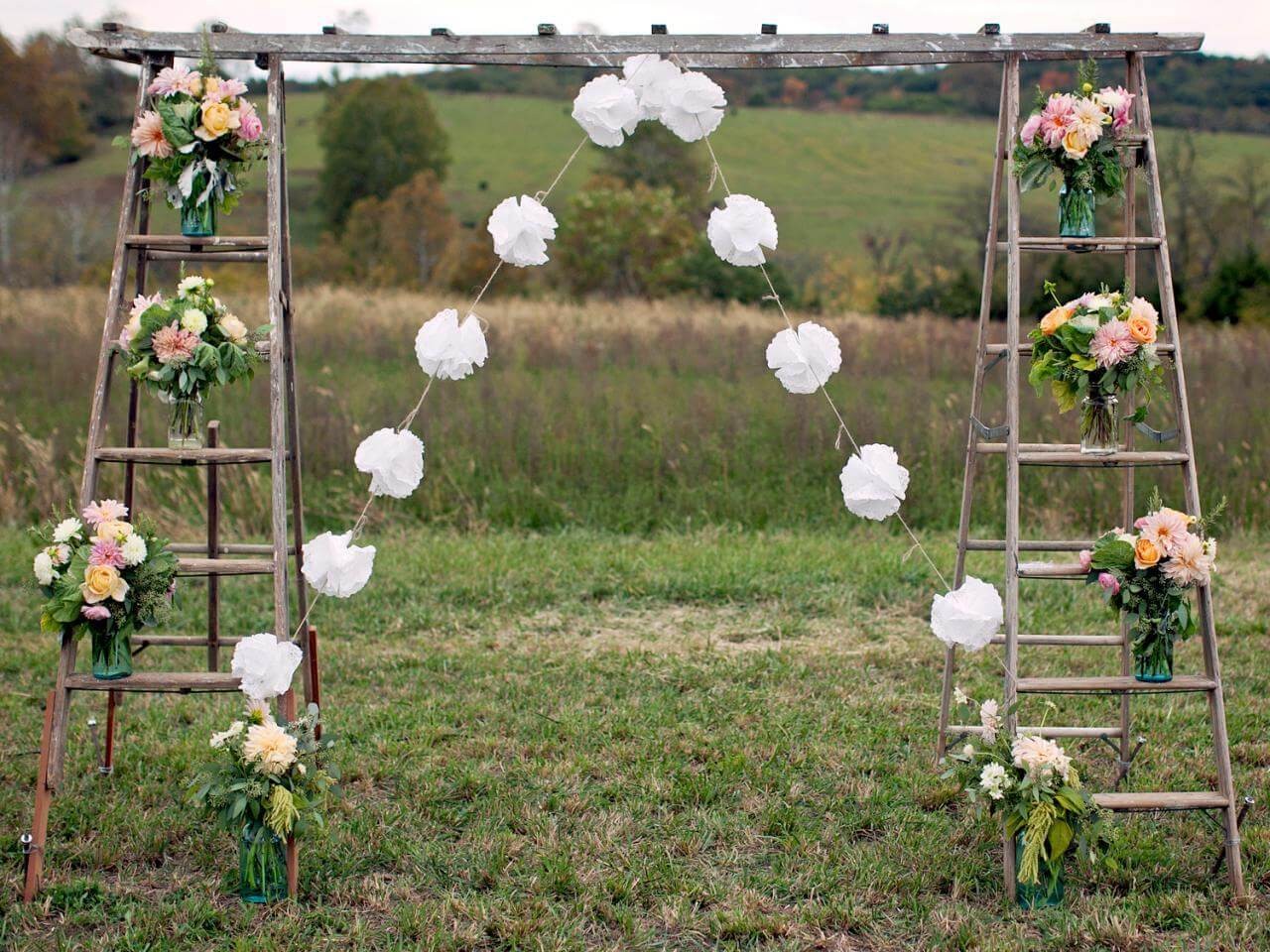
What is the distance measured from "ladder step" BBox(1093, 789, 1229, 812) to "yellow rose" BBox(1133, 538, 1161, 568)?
2.15ft

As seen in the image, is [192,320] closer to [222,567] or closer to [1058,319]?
[222,567]

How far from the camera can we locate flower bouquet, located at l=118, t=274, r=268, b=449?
11.3ft

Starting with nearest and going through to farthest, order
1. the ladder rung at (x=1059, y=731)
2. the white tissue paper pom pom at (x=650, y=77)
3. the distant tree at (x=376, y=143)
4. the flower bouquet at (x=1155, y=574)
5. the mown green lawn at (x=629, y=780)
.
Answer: the mown green lawn at (x=629, y=780)
the flower bouquet at (x=1155, y=574)
the white tissue paper pom pom at (x=650, y=77)
the ladder rung at (x=1059, y=731)
the distant tree at (x=376, y=143)

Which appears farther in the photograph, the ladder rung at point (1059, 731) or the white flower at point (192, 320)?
the ladder rung at point (1059, 731)

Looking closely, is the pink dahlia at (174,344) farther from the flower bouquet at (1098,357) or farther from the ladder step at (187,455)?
the flower bouquet at (1098,357)

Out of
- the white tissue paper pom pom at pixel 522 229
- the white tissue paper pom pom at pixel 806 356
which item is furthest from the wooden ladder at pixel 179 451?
the white tissue paper pom pom at pixel 806 356

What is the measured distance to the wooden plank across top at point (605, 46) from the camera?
3.52 metres

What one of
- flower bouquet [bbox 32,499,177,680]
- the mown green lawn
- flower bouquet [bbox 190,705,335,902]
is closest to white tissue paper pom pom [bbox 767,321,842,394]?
the mown green lawn

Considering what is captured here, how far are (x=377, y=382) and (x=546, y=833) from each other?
22.1 feet

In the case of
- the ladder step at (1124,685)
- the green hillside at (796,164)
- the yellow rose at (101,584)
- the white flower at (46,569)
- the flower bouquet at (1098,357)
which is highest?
the green hillside at (796,164)

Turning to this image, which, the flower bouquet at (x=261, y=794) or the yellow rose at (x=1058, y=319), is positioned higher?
the yellow rose at (x=1058, y=319)

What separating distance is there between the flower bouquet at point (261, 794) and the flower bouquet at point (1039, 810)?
5.98 feet

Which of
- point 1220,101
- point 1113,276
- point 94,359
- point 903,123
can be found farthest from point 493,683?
point 903,123

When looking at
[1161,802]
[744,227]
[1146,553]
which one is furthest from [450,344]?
[1161,802]
